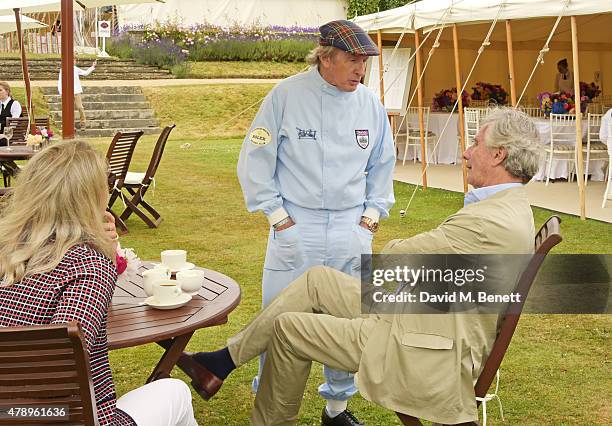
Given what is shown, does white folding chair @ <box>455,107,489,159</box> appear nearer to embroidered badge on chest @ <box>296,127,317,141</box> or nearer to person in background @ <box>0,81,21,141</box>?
person in background @ <box>0,81,21,141</box>

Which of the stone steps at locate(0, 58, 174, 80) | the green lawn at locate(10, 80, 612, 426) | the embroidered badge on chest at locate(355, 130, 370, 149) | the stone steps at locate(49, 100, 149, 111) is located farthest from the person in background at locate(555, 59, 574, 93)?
the stone steps at locate(0, 58, 174, 80)

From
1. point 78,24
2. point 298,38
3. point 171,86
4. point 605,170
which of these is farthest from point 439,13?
point 78,24

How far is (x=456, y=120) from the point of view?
1421 cm

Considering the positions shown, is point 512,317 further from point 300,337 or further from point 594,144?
point 594,144

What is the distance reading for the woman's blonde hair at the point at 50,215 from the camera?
8.04 ft

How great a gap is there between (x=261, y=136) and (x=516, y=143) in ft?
3.62

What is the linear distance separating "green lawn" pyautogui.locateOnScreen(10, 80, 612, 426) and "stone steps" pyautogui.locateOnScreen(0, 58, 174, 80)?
833 cm

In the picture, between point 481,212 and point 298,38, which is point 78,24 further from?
point 481,212

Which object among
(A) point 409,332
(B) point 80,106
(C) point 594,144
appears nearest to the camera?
(A) point 409,332

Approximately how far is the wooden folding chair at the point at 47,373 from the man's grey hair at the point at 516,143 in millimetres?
1649

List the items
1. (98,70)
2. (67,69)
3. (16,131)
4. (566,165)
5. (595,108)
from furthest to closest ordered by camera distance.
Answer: (98,70), (595,108), (566,165), (16,131), (67,69)

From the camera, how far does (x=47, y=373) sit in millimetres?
2264

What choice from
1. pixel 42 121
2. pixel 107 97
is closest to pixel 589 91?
pixel 42 121

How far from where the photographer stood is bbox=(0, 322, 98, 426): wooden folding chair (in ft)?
7.13
